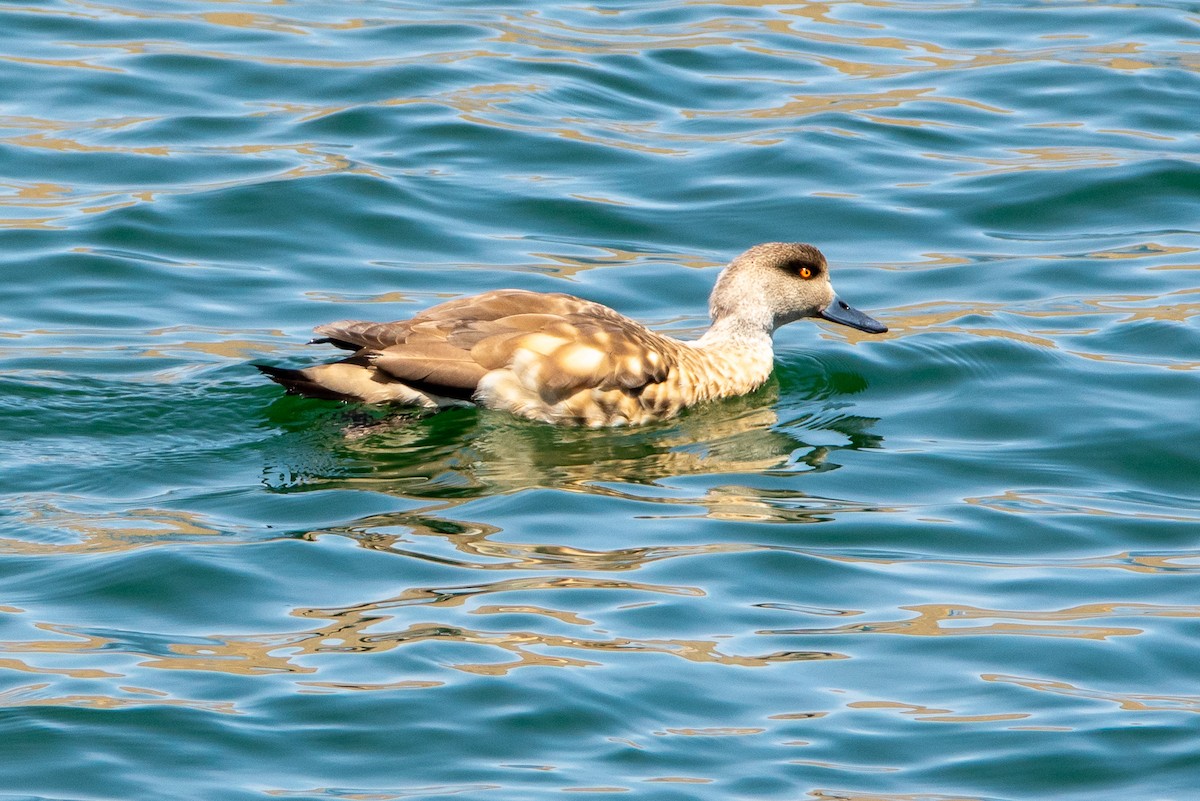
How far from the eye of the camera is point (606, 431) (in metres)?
10.1

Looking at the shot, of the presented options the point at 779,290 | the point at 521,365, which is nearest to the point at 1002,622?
the point at 521,365

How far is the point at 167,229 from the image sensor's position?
42.7 ft

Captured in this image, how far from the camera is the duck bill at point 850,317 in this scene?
1108 cm

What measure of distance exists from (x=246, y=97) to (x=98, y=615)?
8872mm

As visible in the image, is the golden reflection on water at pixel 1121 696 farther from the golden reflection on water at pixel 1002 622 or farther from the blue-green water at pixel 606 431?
the golden reflection on water at pixel 1002 622

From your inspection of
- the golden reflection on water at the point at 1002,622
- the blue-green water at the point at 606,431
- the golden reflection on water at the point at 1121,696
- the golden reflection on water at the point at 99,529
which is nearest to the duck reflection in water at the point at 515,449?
the blue-green water at the point at 606,431

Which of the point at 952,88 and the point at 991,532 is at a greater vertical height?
the point at 952,88

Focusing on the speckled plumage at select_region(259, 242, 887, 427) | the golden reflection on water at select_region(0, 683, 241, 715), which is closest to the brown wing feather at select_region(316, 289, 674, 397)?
the speckled plumage at select_region(259, 242, 887, 427)

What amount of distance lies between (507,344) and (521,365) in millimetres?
128

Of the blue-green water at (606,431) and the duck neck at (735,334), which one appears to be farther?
the duck neck at (735,334)

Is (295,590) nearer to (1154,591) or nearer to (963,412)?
(1154,591)

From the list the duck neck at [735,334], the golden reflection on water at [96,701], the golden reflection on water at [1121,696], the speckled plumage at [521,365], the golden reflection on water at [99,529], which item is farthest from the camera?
the duck neck at [735,334]

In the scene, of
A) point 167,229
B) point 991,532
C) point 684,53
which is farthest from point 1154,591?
point 684,53

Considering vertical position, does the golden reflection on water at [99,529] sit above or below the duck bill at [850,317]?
below
